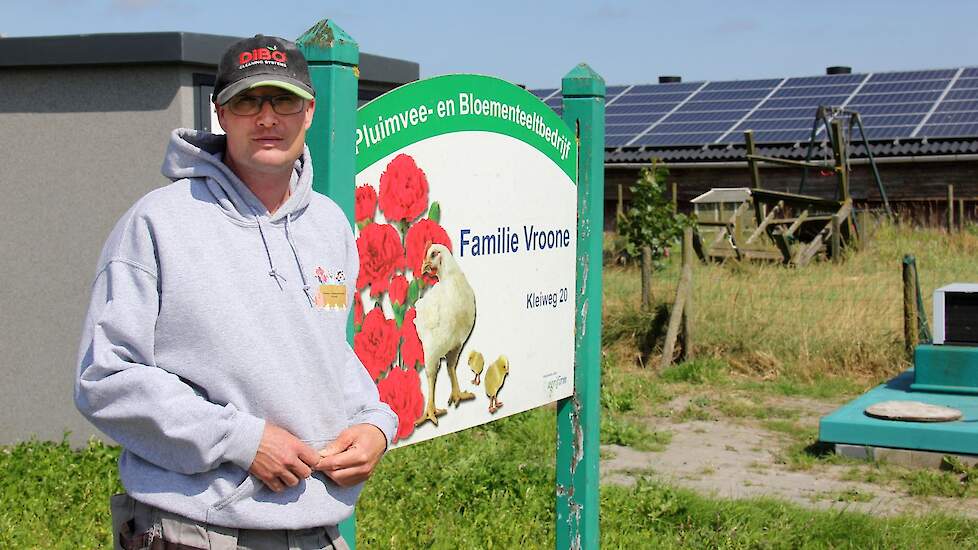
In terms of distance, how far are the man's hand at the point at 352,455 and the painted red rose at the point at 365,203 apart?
0.70 metres

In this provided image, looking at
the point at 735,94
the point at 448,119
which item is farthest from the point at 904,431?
the point at 735,94

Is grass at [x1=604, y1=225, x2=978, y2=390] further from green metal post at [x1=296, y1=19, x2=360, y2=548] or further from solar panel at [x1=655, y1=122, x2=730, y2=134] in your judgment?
solar panel at [x1=655, y1=122, x2=730, y2=134]

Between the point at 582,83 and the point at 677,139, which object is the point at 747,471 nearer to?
the point at 582,83

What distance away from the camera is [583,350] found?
446 cm

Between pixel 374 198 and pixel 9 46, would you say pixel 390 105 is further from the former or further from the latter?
pixel 9 46

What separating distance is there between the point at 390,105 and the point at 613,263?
16.0 m

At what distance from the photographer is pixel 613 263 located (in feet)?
62.5

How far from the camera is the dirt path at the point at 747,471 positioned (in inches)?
255

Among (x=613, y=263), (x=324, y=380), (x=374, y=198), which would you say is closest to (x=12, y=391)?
(x=374, y=198)

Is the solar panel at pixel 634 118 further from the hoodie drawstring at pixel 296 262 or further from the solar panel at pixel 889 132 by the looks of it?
the hoodie drawstring at pixel 296 262

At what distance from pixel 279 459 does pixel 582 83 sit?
2.52 m

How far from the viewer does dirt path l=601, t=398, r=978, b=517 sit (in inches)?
255

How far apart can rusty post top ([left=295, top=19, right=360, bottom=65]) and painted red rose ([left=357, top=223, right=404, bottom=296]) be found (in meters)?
0.46

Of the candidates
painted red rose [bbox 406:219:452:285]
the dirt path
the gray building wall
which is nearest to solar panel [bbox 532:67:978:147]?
the dirt path
